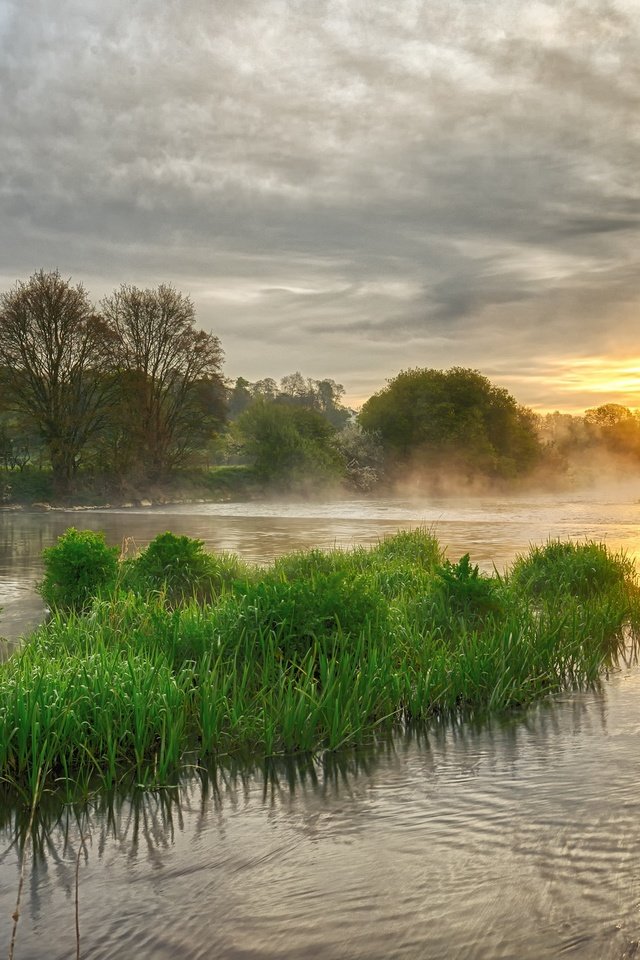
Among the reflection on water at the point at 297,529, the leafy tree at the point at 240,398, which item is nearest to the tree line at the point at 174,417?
the reflection on water at the point at 297,529

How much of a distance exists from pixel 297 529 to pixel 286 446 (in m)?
28.2

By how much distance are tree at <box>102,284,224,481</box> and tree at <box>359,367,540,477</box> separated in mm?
17534

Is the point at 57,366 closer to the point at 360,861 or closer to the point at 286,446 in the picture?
the point at 286,446

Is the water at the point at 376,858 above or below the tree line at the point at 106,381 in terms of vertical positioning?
below

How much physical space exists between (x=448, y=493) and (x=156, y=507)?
A: 23511mm

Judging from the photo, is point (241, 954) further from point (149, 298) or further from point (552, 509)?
point (149, 298)

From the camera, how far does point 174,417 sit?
50.5 m

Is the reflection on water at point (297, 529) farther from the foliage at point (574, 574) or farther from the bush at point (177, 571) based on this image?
the foliage at point (574, 574)

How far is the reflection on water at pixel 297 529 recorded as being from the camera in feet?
52.1

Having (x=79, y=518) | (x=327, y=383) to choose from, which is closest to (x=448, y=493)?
(x=79, y=518)

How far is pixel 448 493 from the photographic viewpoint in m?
60.2

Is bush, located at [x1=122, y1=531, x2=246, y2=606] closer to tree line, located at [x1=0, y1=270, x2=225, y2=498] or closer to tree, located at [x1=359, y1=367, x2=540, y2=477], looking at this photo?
tree line, located at [x1=0, y1=270, x2=225, y2=498]

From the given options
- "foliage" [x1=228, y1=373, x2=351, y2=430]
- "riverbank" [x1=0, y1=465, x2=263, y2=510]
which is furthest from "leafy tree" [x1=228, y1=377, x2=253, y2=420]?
"riverbank" [x1=0, y1=465, x2=263, y2=510]

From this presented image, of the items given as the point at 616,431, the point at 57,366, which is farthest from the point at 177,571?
the point at 616,431
